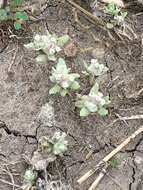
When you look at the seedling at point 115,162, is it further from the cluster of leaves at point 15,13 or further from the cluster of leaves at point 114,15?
the cluster of leaves at point 15,13

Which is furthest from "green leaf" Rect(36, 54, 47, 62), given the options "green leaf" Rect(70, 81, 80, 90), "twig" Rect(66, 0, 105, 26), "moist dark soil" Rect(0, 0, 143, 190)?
"twig" Rect(66, 0, 105, 26)

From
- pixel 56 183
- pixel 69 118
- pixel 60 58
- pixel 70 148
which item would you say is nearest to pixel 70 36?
pixel 60 58

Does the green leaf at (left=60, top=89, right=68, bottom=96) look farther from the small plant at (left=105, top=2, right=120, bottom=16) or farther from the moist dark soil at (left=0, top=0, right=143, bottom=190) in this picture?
the small plant at (left=105, top=2, right=120, bottom=16)

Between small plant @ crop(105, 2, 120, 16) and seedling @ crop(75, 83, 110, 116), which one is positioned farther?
small plant @ crop(105, 2, 120, 16)

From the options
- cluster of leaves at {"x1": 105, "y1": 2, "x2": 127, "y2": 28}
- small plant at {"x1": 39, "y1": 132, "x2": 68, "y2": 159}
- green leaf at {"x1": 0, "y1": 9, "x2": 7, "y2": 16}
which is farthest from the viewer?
cluster of leaves at {"x1": 105, "y1": 2, "x2": 127, "y2": 28}

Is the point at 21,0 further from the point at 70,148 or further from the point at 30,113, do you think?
the point at 70,148

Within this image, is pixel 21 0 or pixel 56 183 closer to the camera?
pixel 56 183

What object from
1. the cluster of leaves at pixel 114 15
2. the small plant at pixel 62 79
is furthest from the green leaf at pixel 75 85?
the cluster of leaves at pixel 114 15
